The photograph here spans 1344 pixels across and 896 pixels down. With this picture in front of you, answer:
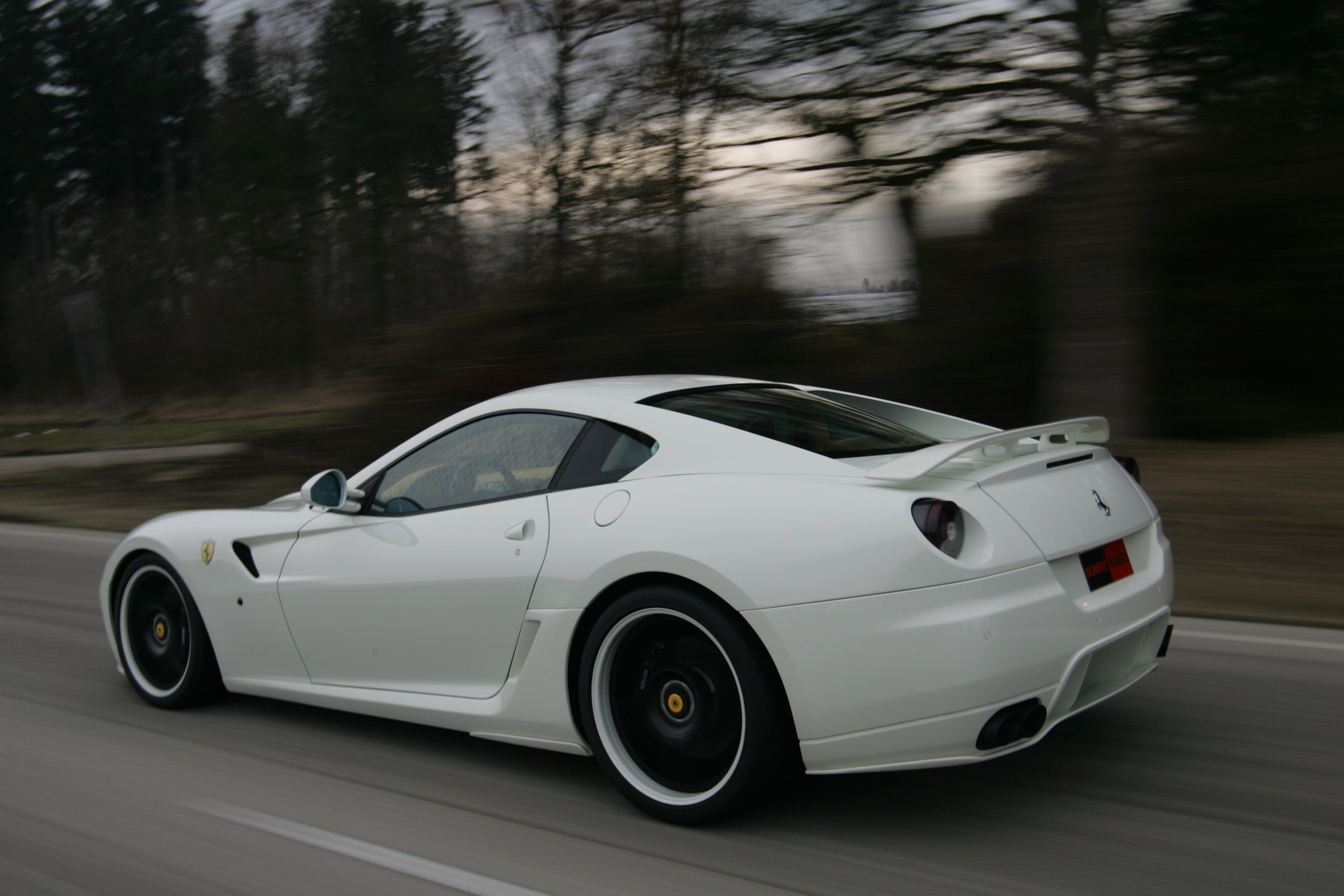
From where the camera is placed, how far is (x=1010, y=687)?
278 cm

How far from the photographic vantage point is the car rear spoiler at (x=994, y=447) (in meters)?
2.96

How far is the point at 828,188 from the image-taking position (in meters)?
10.2

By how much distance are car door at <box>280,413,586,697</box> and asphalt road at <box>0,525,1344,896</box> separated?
1.20 ft

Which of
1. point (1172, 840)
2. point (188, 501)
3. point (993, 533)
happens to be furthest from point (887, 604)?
point (188, 501)

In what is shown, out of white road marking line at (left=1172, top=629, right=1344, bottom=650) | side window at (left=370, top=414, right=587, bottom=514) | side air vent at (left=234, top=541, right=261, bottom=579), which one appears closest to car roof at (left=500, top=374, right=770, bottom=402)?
side window at (left=370, top=414, right=587, bottom=514)

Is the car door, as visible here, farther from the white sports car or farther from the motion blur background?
the motion blur background

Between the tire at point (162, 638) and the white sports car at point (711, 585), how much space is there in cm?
21

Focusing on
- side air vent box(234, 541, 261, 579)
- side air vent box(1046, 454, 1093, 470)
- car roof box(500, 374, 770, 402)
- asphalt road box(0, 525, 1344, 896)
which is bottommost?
asphalt road box(0, 525, 1344, 896)

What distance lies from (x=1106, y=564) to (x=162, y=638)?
3.77 metres

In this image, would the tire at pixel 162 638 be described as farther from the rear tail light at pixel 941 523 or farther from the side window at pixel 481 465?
the rear tail light at pixel 941 523

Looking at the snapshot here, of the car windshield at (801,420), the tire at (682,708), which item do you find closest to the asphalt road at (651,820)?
the tire at (682,708)

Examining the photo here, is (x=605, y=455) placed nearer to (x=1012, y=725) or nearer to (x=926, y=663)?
(x=926, y=663)

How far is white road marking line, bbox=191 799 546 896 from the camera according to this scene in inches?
111

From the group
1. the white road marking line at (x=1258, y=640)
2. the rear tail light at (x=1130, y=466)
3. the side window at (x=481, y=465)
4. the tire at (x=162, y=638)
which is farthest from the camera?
the white road marking line at (x=1258, y=640)
